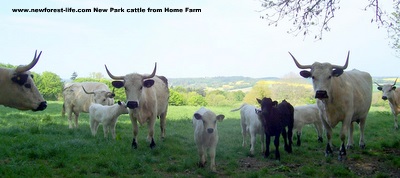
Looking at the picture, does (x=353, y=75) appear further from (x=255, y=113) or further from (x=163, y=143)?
(x=163, y=143)

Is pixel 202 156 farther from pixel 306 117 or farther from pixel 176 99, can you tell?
pixel 176 99

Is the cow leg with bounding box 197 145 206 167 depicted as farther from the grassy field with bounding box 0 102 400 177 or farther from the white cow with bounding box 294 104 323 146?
the white cow with bounding box 294 104 323 146

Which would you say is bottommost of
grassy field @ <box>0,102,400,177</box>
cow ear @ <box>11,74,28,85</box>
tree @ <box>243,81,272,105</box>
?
grassy field @ <box>0,102,400,177</box>

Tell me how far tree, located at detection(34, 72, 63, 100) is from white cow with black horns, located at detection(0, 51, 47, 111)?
38.7 metres

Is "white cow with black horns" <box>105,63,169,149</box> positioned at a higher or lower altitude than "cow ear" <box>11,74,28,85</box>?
lower

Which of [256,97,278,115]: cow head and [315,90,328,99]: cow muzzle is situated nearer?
[315,90,328,99]: cow muzzle

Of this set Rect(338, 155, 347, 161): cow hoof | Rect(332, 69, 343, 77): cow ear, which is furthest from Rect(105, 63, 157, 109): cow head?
Rect(338, 155, 347, 161): cow hoof

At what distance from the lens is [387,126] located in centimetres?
1669

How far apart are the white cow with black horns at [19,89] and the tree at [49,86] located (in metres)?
38.7

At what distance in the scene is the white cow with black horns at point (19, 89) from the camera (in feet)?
23.8

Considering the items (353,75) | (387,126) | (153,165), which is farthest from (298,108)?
(387,126)

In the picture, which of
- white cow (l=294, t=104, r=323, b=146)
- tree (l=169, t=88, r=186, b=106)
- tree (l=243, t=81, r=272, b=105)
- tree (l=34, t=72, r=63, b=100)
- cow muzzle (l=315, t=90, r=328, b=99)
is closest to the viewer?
cow muzzle (l=315, t=90, r=328, b=99)

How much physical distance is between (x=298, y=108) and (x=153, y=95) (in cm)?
499

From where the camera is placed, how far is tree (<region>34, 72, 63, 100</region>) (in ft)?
142
